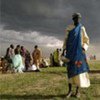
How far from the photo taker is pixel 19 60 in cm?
2391

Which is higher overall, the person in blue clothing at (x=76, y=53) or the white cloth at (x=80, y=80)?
the person in blue clothing at (x=76, y=53)

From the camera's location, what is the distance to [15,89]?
1400 cm

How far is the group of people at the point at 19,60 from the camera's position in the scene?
78.2 ft

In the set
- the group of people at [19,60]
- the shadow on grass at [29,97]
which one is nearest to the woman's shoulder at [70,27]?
the shadow on grass at [29,97]

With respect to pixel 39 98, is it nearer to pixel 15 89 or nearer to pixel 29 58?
pixel 15 89

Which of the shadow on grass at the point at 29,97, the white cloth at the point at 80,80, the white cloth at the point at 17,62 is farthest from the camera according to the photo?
the white cloth at the point at 17,62

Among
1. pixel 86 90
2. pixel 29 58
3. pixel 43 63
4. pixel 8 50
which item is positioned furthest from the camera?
pixel 43 63

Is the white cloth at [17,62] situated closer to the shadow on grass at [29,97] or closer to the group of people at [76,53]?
the shadow on grass at [29,97]

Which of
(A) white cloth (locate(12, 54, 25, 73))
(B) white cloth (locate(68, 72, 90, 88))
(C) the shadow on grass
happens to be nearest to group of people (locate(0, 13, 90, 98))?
(B) white cloth (locate(68, 72, 90, 88))

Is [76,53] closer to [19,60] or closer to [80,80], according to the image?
[80,80]

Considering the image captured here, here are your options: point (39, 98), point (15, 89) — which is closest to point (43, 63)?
point (15, 89)

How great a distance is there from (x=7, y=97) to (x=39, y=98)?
101 cm

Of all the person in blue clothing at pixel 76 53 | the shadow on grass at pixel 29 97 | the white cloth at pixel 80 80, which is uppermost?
the person in blue clothing at pixel 76 53

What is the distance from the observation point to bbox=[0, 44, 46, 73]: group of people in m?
23.8
